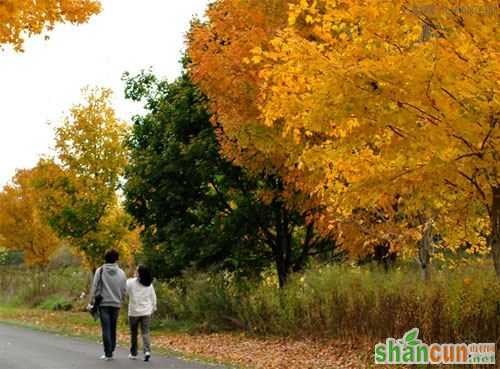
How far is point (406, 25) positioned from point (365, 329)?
700 cm

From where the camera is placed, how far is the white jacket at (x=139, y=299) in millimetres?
11969

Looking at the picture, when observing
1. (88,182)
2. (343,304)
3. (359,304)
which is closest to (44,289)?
(88,182)

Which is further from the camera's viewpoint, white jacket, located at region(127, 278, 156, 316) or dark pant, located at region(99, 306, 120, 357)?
white jacket, located at region(127, 278, 156, 316)

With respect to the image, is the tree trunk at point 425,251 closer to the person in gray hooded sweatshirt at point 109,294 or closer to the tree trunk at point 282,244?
the tree trunk at point 282,244

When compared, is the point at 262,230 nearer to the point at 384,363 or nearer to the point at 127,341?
the point at 127,341

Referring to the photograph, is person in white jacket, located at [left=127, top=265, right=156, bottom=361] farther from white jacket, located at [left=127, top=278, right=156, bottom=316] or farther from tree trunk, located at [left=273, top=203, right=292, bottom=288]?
tree trunk, located at [left=273, top=203, right=292, bottom=288]

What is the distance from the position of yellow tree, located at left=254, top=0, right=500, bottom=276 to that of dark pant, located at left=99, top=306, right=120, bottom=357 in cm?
445

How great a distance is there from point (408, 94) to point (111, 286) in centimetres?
603

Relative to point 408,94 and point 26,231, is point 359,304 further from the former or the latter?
point 26,231

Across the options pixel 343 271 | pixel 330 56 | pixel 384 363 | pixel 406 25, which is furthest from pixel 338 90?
pixel 343 271

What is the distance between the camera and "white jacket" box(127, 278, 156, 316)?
39.3ft

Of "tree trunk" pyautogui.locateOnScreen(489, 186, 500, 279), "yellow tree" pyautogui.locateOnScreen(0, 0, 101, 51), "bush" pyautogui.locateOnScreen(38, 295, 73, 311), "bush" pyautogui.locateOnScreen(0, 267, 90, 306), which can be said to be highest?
"yellow tree" pyautogui.locateOnScreen(0, 0, 101, 51)
